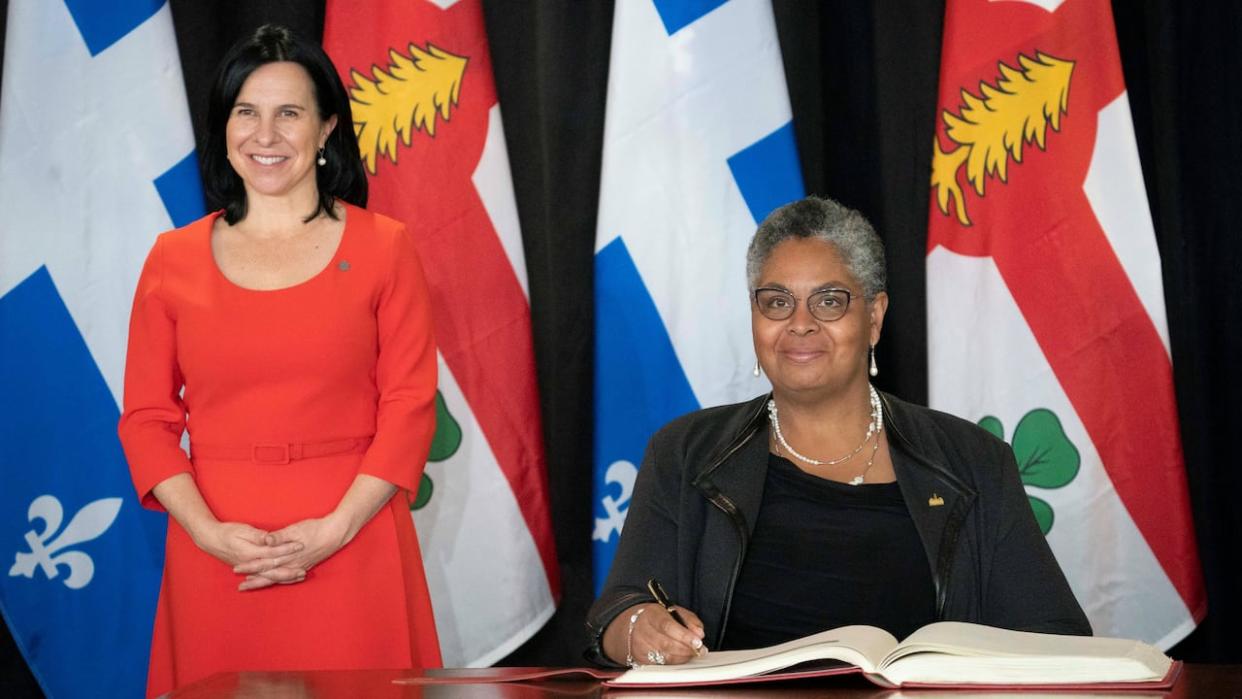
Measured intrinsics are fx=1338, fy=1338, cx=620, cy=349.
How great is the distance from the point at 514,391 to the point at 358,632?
3.12 ft

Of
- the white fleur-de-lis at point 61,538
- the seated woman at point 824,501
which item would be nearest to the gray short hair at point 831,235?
the seated woman at point 824,501

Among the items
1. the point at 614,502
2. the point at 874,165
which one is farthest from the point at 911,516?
the point at 874,165

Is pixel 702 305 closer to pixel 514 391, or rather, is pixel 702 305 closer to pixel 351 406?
pixel 514 391

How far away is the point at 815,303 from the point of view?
7.06 ft

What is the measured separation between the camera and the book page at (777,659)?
4.87 feet

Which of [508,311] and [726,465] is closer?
[726,465]

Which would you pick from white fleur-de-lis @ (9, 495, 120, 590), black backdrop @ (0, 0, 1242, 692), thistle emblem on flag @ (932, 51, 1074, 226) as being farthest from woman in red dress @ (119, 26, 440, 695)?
thistle emblem on flag @ (932, 51, 1074, 226)

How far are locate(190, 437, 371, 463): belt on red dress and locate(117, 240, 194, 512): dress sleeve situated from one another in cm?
6

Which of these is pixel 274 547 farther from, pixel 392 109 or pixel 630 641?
pixel 392 109

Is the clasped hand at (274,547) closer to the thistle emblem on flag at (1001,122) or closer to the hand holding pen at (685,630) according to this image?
the hand holding pen at (685,630)

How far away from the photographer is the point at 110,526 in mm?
3154

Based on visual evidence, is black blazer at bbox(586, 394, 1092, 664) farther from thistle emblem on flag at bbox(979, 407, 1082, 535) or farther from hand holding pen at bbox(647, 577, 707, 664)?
thistle emblem on flag at bbox(979, 407, 1082, 535)

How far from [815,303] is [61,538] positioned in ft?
6.48

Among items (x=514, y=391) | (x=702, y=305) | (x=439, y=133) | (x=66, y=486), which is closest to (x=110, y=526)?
(x=66, y=486)
